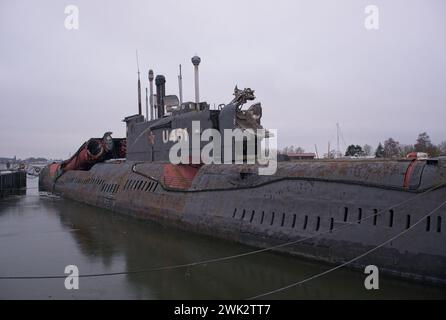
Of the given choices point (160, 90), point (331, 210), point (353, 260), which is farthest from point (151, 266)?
point (160, 90)

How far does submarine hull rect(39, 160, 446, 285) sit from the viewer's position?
274 inches

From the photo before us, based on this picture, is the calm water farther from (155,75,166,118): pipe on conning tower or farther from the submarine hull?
(155,75,166,118): pipe on conning tower

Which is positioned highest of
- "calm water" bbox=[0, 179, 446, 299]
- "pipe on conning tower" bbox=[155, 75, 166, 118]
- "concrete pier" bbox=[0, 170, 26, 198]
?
"pipe on conning tower" bbox=[155, 75, 166, 118]

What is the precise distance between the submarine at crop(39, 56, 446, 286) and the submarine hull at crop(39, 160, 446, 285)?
2 centimetres

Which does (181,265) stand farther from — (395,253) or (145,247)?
(395,253)

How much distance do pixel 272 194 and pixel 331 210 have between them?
6.16ft

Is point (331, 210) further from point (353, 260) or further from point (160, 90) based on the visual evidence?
point (160, 90)

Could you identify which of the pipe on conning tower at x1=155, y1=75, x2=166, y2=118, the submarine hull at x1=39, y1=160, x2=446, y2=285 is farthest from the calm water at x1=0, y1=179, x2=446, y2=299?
the pipe on conning tower at x1=155, y1=75, x2=166, y2=118

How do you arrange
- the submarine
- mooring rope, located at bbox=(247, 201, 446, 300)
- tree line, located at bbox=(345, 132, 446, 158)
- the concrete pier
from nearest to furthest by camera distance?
mooring rope, located at bbox=(247, 201, 446, 300) → the submarine → tree line, located at bbox=(345, 132, 446, 158) → the concrete pier

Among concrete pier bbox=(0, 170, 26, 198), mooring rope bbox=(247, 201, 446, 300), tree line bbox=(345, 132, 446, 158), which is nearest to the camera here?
mooring rope bbox=(247, 201, 446, 300)

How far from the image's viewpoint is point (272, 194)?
33.0 ft

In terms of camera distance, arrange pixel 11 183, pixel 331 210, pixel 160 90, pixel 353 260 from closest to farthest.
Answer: pixel 353 260, pixel 331 210, pixel 160 90, pixel 11 183

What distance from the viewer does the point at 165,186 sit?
1466cm

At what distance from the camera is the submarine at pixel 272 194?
7.11 meters
